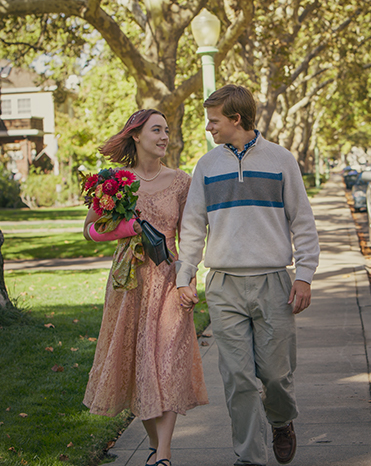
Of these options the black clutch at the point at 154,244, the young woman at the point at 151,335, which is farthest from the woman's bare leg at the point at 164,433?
the black clutch at the point at 154,244

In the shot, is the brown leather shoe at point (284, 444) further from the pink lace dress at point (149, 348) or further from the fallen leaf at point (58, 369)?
the fallen leaf at point (58, 369)

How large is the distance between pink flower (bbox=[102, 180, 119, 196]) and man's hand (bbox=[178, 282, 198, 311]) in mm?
679

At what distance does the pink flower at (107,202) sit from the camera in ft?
11.8

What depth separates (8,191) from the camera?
33.7 metres

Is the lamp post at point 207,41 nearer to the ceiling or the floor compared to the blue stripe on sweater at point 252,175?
nearer to the ceiling

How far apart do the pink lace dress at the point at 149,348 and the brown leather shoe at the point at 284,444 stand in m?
0.48

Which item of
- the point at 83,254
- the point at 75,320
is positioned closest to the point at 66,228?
the point at 83,254

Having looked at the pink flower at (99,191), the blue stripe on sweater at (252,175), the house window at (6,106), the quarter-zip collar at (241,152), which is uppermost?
the house window at (6,106)

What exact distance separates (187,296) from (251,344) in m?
0.45

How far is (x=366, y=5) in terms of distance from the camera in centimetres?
1927

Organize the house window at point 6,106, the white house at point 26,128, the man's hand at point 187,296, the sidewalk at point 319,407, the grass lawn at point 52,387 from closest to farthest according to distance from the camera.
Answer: the man's hand at point 187,296 < the sidewalk at point 319,407 < the grass lawn at point 52,387 < the white house at point 26,128 < the house window at point 6,106

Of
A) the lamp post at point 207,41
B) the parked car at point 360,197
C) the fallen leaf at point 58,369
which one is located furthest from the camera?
the parked car at point 360,197

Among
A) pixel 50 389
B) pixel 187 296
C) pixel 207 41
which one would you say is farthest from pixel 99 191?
pixel 207 41

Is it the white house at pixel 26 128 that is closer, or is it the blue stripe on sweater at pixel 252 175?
the blue stripe on sweater at pixel 252 175
